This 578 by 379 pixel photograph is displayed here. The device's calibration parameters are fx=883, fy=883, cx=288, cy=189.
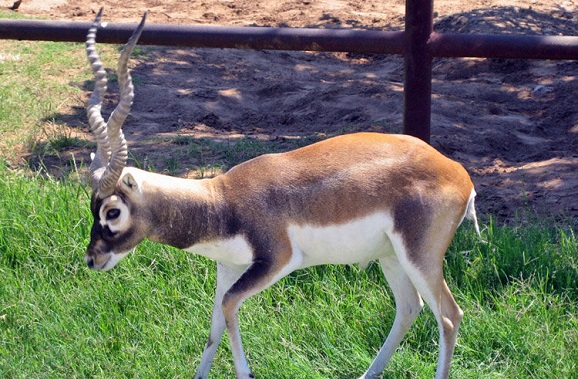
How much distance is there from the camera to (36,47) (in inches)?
348

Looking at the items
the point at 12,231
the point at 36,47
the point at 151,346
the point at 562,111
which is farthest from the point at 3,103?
the point at 562,111

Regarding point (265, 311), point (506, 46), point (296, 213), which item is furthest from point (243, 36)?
point (296, 213)

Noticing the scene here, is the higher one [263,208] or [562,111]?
[263,208]

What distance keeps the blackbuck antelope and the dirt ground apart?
1.78 m

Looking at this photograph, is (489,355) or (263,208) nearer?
(263,208)

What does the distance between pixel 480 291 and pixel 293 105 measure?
3.69 metres

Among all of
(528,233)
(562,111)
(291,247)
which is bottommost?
(562,111)

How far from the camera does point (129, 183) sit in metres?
3.66

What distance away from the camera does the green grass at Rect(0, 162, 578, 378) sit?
4152 mm

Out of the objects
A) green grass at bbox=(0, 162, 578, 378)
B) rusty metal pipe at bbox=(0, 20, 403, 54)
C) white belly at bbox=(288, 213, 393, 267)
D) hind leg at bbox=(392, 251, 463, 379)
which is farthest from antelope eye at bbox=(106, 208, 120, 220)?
rusty metal pipe at bbox=(0, 20, 403, 54)

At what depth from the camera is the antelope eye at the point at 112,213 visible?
12.0 feet

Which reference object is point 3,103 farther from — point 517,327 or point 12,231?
point 517,327

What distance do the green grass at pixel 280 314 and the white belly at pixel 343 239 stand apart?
0.60 m

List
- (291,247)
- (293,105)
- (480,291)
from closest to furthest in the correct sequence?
(291,247), (480,291), (293,105)
